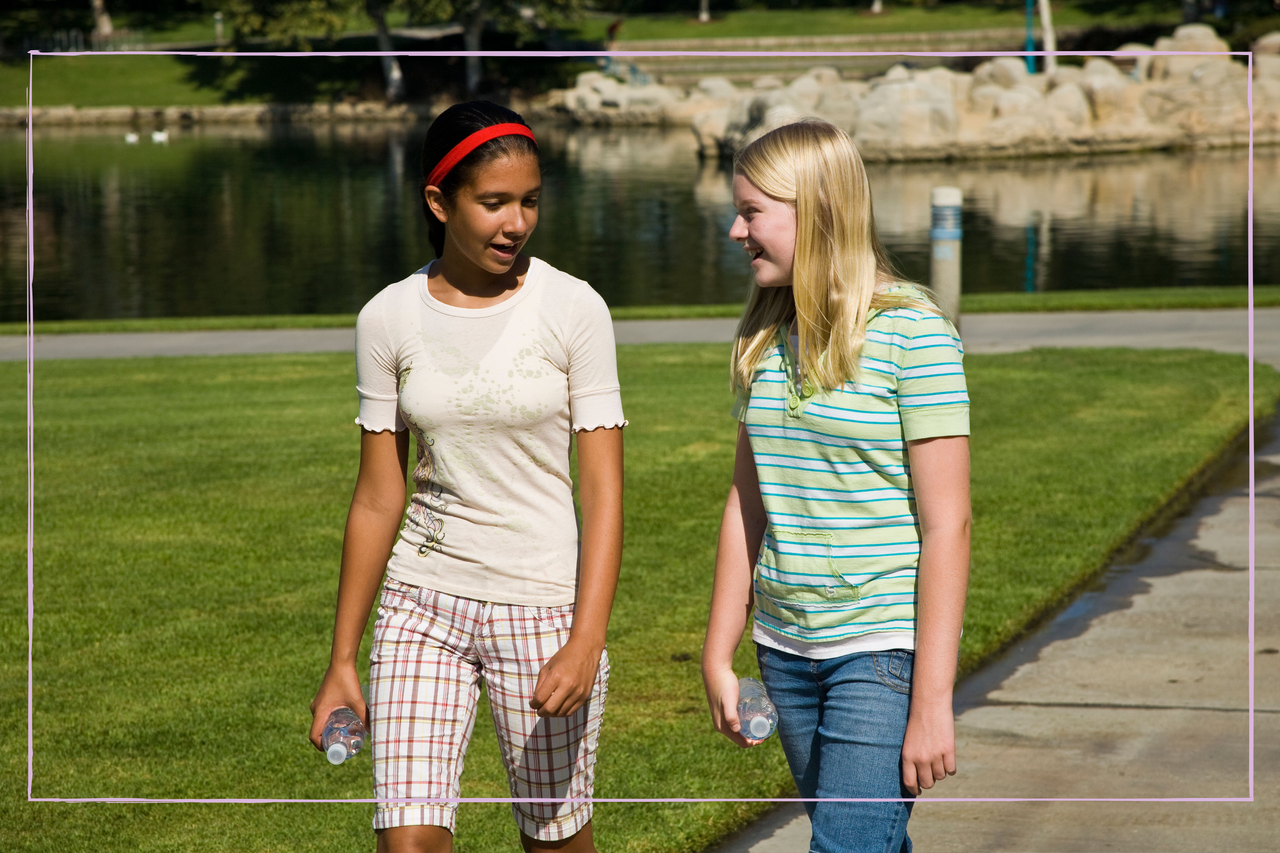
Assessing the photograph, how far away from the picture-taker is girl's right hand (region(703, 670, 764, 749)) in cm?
260

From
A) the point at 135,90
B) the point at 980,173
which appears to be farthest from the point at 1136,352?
the point at 135,90

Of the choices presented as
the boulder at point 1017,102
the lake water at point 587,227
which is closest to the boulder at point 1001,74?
the boulder at point 1017,102

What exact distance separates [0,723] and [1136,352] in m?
9.35

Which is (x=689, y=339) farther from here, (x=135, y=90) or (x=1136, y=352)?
(x=135, y=90)

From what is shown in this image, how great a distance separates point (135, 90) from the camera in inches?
2479

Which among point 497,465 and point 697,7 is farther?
point 697,7

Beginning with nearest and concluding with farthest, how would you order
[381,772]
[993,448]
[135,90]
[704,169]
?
[381,772]
[993,448]
[704,169]
[135,90]

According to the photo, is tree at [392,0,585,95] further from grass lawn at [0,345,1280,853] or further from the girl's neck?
the girl's neck

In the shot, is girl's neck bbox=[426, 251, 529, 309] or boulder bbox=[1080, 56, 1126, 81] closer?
girl's neck bbox=[426, 251, 529, 309]

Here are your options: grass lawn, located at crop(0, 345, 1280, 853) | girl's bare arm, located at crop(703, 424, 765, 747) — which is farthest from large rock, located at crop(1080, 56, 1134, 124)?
girl's bare arm, located at crop(703, 424, 765, 747)

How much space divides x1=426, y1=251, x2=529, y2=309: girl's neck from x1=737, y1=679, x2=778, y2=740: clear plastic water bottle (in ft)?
2.87

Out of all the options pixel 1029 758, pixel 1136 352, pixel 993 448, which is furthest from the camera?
pixel 1136 352

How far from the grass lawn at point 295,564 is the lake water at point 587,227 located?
25.0 ft

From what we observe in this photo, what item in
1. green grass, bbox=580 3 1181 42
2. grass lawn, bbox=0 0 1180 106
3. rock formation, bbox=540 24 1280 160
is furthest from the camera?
green grass, bbox=580 3 1181 42
